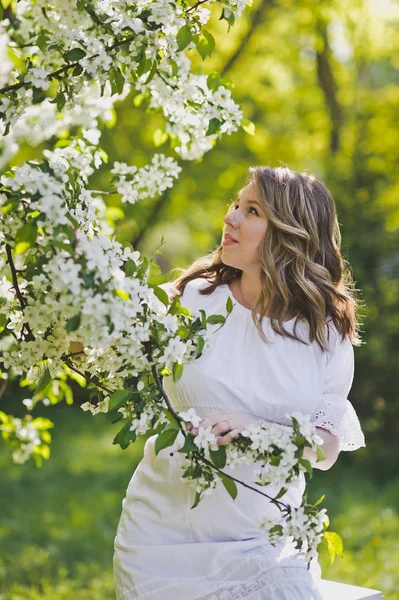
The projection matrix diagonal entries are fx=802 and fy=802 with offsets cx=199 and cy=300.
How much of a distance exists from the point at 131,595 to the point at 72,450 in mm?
5849

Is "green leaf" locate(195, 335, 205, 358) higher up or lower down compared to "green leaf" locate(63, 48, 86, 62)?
lower down

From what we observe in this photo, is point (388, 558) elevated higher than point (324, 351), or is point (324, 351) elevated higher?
point (324, 351)

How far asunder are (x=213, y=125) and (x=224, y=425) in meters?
1.02

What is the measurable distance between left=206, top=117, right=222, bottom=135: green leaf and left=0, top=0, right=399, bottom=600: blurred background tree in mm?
473

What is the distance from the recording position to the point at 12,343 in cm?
220

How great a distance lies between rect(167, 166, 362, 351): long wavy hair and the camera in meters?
2.71

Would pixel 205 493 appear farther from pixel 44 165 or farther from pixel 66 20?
pixel 66 20

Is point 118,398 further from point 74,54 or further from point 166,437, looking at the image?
point 74,54

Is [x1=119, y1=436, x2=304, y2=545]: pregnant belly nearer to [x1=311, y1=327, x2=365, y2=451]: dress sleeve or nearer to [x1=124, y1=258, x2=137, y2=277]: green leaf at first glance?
[x1=311, y1=327, x2=365, y2=451]: dress sleeve

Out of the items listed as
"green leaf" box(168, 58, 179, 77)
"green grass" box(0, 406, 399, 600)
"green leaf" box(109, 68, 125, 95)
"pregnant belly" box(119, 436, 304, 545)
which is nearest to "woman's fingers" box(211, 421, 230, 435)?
"pregnant belly" box(119, 436, 304, 545)

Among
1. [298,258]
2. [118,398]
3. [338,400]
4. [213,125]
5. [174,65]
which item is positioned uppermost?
[174,65]

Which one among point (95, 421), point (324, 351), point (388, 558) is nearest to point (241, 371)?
point (324, 351)

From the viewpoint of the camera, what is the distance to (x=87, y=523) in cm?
575

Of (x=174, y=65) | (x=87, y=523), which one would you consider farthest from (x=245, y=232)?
(x=87, y=523)
